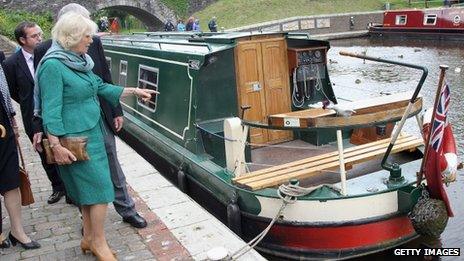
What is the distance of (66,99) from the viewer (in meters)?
3.34

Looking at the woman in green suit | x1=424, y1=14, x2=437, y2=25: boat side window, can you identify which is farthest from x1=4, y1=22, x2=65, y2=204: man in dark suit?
x1=424, y1=14, x2=437, y2=25: boat side window

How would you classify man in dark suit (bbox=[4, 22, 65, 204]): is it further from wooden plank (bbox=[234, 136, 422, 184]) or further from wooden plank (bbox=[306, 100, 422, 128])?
wooden plank (bbox=[306, 100, 422, 128])

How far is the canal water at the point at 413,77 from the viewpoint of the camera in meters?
6.33

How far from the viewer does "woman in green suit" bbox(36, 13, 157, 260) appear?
3.28 m

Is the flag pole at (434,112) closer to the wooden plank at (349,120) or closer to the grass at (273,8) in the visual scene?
the wooden plank at (349,120)

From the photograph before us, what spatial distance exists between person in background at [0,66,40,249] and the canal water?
3.55 m

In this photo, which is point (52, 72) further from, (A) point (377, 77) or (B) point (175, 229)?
(A) point (377, 77)

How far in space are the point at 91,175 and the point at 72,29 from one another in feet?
3.27

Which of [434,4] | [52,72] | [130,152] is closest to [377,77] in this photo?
[130,152]

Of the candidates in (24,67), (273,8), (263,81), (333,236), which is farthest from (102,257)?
(273,8)

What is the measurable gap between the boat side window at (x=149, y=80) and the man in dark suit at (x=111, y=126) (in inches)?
125

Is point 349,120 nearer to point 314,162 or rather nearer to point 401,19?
point 314,162

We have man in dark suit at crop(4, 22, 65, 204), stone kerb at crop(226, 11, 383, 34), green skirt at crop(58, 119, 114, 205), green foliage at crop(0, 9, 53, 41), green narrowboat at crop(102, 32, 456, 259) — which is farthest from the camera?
stone kerb at crop(226, 11, 383, 34)

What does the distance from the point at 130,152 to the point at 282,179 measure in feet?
7.94
